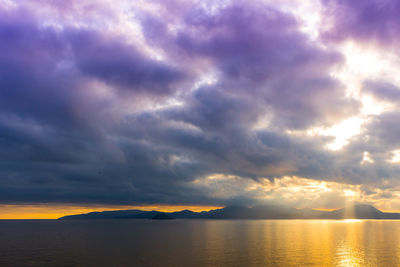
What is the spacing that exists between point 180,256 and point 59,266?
41.5 m

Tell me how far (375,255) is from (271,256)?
45213 mm

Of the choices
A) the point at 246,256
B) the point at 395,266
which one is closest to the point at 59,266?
the point at 246,256

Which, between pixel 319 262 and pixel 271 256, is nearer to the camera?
pixel 319 262

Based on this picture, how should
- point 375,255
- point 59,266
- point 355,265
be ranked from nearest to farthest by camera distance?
point 59,266 → point 355,265 → point 375,255

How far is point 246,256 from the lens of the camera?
366 feet

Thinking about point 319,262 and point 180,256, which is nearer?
point 319,262

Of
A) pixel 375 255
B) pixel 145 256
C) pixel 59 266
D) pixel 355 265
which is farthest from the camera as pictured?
pixel 375 255

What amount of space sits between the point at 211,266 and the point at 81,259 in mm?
47252

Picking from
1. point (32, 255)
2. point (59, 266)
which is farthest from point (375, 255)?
point (32, 255)

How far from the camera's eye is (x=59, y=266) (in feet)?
299

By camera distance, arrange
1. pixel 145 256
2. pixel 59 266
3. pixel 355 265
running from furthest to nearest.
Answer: pixel 145 256 < pixel 355 265 < pixel 59 266

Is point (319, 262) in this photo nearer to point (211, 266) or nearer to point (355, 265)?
point (355, 265)

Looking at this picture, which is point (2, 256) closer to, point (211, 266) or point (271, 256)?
point (211, 266)

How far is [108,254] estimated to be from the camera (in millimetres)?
116250
